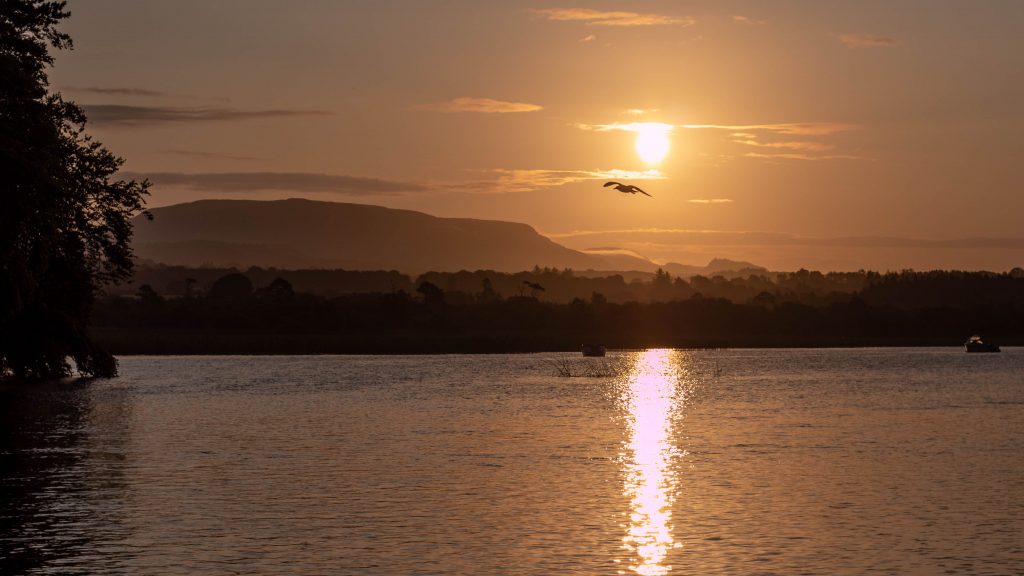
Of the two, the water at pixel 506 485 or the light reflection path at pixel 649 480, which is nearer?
the water at pixel 506 485

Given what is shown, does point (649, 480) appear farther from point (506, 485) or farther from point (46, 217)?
point (46, 217)

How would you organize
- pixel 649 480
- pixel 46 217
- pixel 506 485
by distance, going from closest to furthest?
pixel 506 485, pixel 649 480, pixel 46 217

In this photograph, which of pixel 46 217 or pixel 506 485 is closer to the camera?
pixel 506 485

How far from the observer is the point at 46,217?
70.8 m

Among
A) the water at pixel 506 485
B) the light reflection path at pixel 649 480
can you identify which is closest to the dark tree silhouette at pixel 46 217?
the water at pixel 506 485

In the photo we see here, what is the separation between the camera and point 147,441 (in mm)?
58406

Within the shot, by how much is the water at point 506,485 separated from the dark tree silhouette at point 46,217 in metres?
4.49

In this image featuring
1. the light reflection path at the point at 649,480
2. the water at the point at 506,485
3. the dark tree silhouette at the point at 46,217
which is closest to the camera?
the water at the point at 506,485

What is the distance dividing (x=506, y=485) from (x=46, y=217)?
39108 millimetres

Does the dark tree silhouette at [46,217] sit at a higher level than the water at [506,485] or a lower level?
higher

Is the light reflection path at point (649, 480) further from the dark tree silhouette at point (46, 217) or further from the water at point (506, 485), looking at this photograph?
the dark tree silhouette at point (46, 217)

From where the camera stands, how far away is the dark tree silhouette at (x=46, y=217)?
2680 inches

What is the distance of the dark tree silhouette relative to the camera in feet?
223

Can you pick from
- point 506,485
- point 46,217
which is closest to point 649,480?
point 506,485
